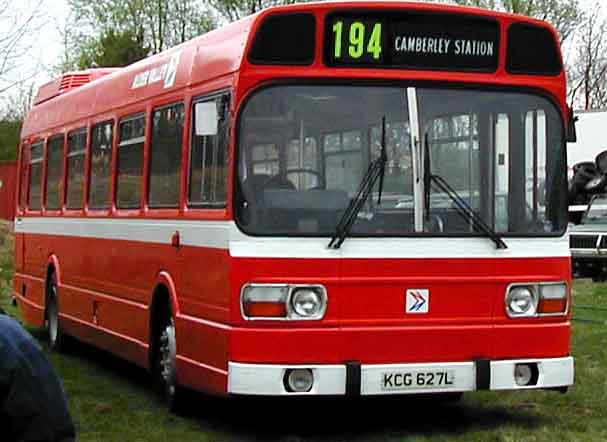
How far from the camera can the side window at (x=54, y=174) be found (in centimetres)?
1678

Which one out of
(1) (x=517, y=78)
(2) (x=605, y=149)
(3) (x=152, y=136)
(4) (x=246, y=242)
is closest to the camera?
(4) (x=246, y=242)

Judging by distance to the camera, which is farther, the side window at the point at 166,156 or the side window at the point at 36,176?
the side window at the point at 36,176

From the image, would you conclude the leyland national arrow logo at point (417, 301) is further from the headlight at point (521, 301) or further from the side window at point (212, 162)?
the side window at point (212, 162)

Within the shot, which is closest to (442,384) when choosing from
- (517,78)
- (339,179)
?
(339,179)

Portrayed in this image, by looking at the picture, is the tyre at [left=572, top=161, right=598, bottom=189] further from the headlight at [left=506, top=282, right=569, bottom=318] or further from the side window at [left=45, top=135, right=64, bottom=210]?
the headlight at [left=506, top=282, right=569, bottom=318]

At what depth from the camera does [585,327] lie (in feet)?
56.9

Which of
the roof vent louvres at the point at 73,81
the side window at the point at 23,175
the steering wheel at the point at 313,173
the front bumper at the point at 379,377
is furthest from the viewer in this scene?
the side window at the point at 23,175

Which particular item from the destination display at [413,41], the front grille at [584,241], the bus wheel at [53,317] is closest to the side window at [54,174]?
the bus wheel at [53,317]

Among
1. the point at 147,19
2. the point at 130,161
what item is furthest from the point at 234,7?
the point at 130,161

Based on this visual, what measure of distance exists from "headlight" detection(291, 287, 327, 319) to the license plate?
0.61m

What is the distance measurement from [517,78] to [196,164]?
2382mm

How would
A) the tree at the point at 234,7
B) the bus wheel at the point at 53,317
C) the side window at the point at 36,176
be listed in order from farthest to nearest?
the tree at the point at 234,7 → the side window at the point at 36,176 → the bus wheel at the point at 53,317

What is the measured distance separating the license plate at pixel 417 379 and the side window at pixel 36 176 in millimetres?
8558

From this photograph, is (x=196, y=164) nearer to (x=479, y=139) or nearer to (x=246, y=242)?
(x=246, y=242)
